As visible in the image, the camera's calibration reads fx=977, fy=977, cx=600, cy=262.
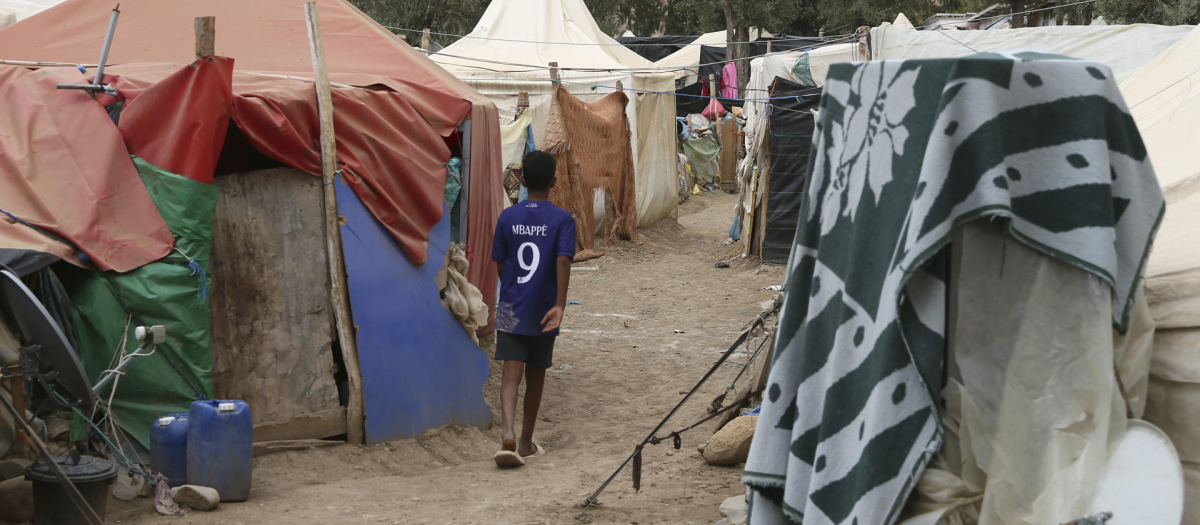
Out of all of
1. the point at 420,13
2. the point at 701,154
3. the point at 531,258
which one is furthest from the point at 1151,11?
the point at 420,13

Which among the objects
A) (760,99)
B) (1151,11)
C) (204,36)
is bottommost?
(760,99)

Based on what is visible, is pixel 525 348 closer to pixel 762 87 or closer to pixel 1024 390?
pixel 1024 390

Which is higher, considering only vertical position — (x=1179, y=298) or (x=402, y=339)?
(x=1179, y=298)

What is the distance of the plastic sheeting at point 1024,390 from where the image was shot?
208 centimetres

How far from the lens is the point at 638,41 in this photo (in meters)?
32.0

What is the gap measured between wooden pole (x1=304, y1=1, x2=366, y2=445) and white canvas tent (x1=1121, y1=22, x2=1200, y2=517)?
396 cm

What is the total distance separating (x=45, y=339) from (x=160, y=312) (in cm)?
71

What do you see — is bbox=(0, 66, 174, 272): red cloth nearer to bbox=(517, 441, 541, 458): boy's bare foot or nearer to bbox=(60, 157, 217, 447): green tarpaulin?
bbox=(60, 157, 217, 447): green tarpaulin

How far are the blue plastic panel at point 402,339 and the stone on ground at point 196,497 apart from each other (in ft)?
4.27

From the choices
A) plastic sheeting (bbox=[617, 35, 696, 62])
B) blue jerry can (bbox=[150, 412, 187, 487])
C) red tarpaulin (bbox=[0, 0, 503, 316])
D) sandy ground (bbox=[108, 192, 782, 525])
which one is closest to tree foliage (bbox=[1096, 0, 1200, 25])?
sandy ground (bbox=[108, 192, 782, 525])

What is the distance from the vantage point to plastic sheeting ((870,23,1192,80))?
8750 mm

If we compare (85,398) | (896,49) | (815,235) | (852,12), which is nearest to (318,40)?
(85,398)

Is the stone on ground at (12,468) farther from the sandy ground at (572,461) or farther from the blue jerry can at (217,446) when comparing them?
the blue jerry can at (217,446)

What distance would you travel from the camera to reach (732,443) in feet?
15.8
